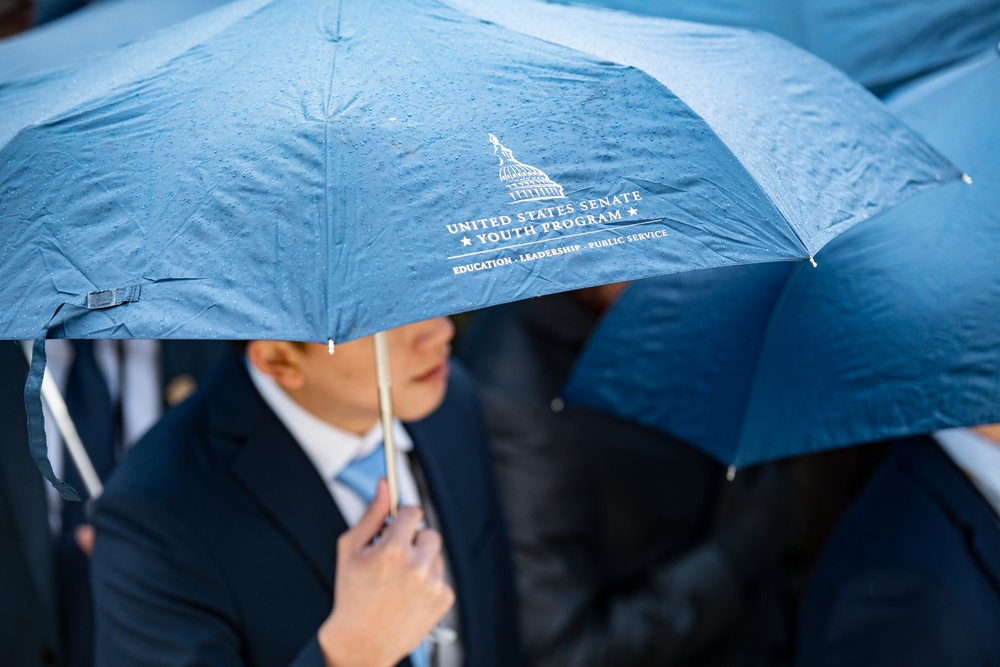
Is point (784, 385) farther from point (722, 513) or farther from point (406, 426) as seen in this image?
point (722, 513)

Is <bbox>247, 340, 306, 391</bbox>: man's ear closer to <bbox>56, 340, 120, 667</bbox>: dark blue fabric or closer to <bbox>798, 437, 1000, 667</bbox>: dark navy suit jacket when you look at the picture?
<bbox>56, 340, 120, 667</bbox>: dark blue fabric

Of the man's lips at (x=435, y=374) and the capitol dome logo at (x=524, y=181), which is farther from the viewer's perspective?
the man's lips at (x=435, y=374)

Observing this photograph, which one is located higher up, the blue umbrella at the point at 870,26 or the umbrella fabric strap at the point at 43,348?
the blue umbrella at the point at 870,26

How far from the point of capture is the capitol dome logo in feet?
4.41

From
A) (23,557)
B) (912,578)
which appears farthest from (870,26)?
(23,557)

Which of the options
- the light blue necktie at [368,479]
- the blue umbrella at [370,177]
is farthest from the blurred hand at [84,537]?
the blue umbrella at [370,177]

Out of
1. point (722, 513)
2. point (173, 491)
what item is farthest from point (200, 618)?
point (722, 513)

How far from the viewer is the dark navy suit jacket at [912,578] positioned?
194 cm

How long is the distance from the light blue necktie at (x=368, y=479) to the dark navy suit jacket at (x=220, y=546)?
10cm

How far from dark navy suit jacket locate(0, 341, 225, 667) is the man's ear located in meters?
0.78

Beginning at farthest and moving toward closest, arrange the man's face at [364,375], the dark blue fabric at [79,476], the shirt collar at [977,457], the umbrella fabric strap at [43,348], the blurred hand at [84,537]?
the dark blue fabric at [79,476] → the blurred hand at [84,537] → the shirt collar at [977,457] → the man's face at [364,375] → the umbrella fabric strap at [43,348]

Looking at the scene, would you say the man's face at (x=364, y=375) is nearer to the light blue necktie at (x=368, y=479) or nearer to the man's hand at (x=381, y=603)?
the light blue necktie at (x=368, y=479)

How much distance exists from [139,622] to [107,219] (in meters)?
0.78

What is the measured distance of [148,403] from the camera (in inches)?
124
